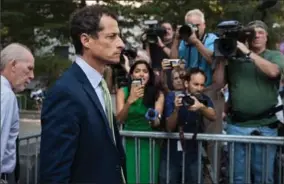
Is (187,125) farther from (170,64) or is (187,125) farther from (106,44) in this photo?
(106,44)

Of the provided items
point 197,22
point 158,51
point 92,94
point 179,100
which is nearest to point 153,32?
point 158,51

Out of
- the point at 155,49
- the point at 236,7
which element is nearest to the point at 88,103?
the point at 155,49

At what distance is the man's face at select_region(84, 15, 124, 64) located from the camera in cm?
273

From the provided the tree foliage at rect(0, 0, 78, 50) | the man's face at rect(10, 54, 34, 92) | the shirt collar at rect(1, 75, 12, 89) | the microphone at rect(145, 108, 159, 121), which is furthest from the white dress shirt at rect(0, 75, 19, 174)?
the tree foliage at rect(0, 0, 78, 50)

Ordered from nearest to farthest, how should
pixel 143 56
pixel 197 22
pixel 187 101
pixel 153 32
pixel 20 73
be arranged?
1. pixel 20 73
2. pixel 187 101
3. pixel 197 22
4. pixel 143 56
5. pixel 153 32

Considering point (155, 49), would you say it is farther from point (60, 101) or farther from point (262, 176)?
point (60, 101)

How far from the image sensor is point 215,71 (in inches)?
200

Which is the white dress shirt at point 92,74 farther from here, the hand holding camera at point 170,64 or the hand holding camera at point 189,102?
the hand holding camera at point 170,64

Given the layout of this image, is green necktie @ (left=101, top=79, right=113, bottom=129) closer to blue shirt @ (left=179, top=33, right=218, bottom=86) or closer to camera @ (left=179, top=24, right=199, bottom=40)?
camera @ (left=179, top=24, right=199, bottom=40)

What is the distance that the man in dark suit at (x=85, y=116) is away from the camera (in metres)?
2.54

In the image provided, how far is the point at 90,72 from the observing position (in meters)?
2.74

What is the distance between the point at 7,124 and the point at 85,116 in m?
0.62

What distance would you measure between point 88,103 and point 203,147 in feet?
8.10

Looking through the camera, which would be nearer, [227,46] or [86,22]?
[86,22]
